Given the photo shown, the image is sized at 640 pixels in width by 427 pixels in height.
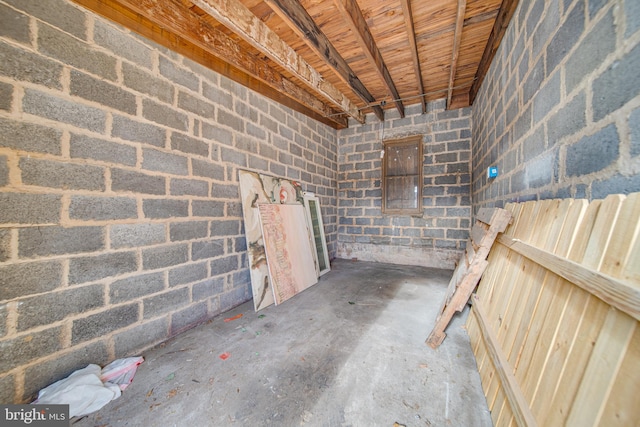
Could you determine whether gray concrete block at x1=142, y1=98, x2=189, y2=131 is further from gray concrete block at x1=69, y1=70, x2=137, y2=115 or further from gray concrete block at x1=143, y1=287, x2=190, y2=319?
gray concrete block at x1=143, y1=287, x2=190, y2=319

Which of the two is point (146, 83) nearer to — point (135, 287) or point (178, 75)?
point (178, 75)

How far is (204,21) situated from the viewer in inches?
83.7

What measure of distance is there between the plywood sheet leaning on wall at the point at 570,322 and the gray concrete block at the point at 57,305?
2.46 meters

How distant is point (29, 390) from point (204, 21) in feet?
9.95

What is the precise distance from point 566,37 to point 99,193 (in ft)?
9.77

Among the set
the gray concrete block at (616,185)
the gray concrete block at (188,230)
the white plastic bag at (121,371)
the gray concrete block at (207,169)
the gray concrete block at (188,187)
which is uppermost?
the gray concrete block at (616,185)

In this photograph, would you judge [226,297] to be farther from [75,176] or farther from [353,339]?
[75,176]

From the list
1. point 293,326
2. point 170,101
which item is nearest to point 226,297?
point 293,326

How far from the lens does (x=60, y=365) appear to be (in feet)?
4.58

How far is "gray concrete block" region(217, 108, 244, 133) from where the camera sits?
243 cm

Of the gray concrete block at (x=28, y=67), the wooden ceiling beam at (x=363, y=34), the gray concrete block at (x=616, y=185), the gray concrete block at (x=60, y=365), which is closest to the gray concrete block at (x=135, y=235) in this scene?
the gray concrete block at (x=60, y=365)

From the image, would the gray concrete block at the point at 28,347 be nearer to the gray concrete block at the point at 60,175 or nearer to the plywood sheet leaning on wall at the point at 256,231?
the gray concrete block at the point at 60,175

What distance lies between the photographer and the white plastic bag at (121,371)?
145cm

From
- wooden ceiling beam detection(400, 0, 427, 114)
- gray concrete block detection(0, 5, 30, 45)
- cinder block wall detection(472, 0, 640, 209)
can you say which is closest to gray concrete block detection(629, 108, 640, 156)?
cinder block wall detection(472, 0, 640, 209)
